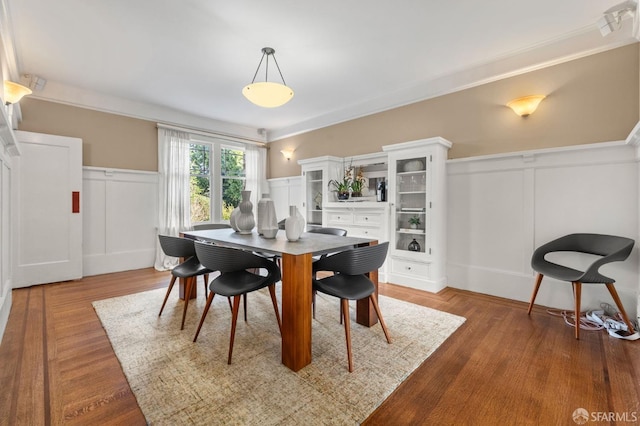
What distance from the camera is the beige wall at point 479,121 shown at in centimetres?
259

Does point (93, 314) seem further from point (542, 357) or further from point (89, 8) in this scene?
point (542, 357)

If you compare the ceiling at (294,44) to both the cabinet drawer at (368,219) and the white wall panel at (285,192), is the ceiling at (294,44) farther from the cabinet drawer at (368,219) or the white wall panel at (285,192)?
the white wall panel at (285,192)

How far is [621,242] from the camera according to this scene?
7.83 feet

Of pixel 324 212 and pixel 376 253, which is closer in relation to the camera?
pixel 376 253

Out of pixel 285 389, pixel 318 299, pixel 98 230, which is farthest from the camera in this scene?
pixel 98 230

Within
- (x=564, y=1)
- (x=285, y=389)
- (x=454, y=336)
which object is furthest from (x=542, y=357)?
(x=564, y=1)

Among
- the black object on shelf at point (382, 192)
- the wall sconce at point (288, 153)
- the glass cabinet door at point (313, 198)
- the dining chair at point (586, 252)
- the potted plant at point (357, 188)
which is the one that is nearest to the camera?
the dining chair at point (586, 252)

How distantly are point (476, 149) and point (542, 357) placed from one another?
232 centimetres

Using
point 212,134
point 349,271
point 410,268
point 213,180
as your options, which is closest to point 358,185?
point 410,268

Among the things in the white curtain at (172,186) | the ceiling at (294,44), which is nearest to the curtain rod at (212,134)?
the white curtain at (172,186)

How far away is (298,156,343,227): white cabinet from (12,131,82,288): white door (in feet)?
10.8

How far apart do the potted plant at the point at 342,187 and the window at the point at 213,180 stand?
226 cm

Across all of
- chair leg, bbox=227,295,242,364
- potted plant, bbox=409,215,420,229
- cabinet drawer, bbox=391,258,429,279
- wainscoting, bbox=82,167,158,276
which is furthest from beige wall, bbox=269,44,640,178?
wainscoting, bbox=82,167,158,276

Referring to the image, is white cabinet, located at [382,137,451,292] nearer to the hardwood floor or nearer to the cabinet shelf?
the cabinet shelf
